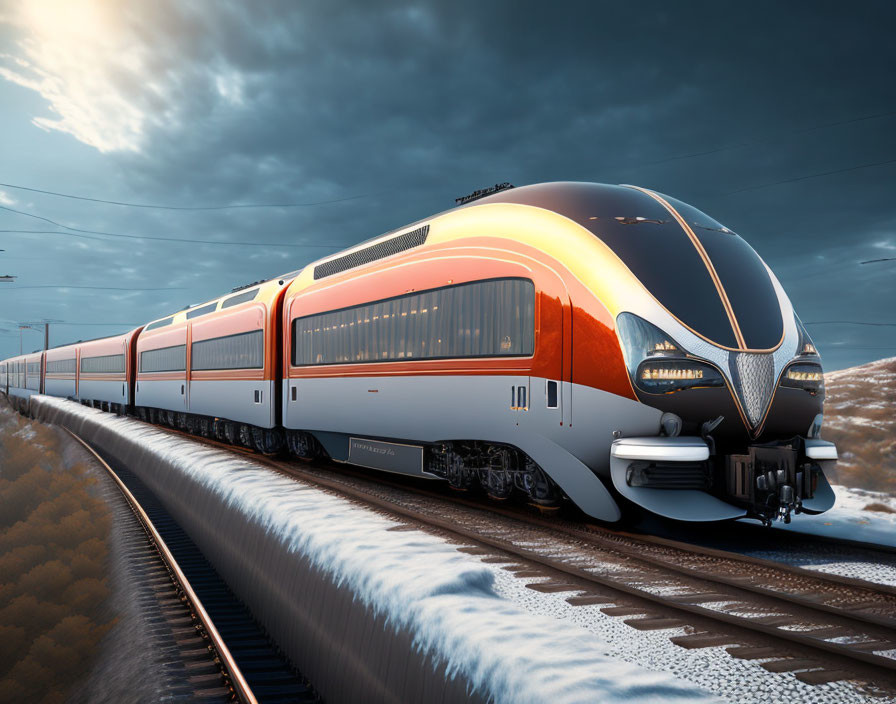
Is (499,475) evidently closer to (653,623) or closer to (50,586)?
(653,623)

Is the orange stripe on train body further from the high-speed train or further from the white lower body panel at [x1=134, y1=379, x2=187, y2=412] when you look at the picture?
the white lower body panel at [x1=134, y1=379, x2=187, y2=412]

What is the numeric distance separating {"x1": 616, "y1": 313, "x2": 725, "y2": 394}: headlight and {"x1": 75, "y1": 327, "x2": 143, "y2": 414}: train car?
26.6 m

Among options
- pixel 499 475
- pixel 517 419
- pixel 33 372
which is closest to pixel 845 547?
pixel 517 419

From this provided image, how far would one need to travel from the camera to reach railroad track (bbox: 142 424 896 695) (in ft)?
13.5

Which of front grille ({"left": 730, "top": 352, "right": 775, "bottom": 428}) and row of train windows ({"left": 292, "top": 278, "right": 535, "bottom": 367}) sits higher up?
row of train windows ({"left": 292, "top": 278, "right": 535, "bottom": 367})

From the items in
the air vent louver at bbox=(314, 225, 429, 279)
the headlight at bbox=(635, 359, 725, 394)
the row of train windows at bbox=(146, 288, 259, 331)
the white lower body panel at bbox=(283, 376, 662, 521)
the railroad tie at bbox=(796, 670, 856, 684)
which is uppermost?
the row of train windows at bbox=(146, 288, 259, 331)

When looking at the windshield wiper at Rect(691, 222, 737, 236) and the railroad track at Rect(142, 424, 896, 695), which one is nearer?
the railroad track at Rect(142, 424, 896, 695)

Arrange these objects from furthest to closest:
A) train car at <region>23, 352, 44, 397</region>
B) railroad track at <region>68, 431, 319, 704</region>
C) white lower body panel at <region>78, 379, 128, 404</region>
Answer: train car at <region>23, 352, 44, 397</region> < white lower body panel at <region>78, 379, 128, 404</region> < railroad track at <region>68, 431, 319, 704</region>

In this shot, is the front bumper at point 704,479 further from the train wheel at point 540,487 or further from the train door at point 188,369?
the train door at point 188,369

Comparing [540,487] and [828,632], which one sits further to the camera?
[540,487]

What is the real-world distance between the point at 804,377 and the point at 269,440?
1173 cm

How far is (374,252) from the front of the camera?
1131cm

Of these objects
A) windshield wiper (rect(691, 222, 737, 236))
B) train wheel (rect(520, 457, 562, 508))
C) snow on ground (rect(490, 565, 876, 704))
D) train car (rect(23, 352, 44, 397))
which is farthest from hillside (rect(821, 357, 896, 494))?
train car (rect(23, 352, 44, 397))

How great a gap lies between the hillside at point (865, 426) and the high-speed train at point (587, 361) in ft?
15.3
